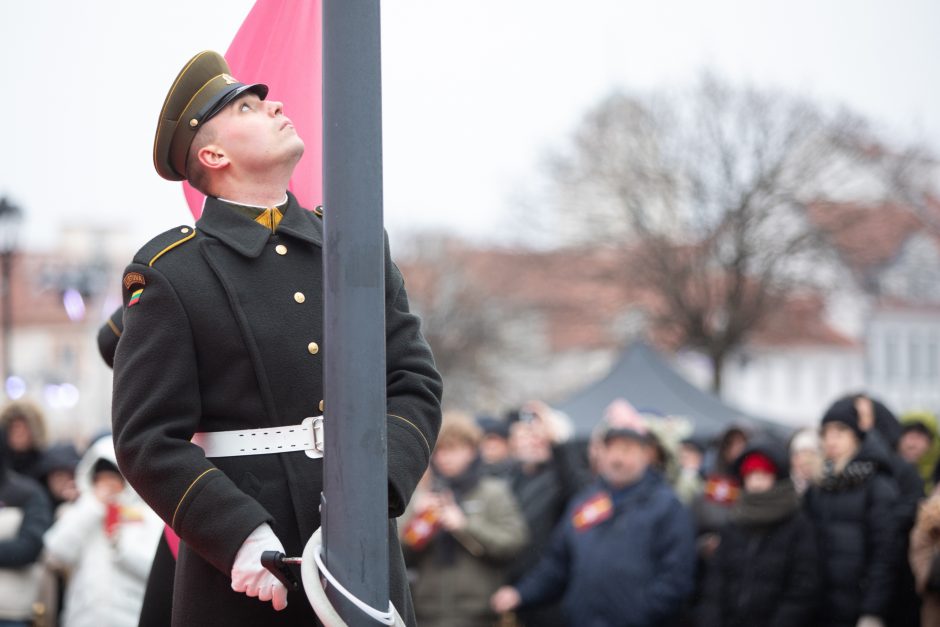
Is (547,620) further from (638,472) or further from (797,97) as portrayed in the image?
(797,97)

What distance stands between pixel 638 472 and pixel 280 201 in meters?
5.06

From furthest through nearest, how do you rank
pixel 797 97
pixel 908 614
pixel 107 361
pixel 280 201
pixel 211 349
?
pixel 797 97 → pixel 908 614 → pixel 107 361 → pixel 280 201 → pixel 211 349

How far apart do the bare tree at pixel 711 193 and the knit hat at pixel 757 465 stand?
3060 centimetres

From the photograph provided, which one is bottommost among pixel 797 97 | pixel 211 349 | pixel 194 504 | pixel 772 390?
pixel 772 390

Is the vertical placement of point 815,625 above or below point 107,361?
below

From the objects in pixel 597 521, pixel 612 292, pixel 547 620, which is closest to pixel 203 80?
pixel 597 521

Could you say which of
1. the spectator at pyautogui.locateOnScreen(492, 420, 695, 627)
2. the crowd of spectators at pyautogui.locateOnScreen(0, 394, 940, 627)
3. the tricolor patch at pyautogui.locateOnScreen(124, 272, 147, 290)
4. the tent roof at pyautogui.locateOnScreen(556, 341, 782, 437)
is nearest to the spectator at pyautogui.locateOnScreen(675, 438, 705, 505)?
the spectator at pyautogui.locateOnScreen(492, 420, 695, 627)

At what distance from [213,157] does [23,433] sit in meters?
6.69

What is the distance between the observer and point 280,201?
3.38m

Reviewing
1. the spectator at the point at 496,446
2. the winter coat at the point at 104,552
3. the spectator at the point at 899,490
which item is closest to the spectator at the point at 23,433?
the winter coat at the point at 104,552

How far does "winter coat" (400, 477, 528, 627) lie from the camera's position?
830 cm

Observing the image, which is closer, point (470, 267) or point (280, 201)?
point (280, 201)

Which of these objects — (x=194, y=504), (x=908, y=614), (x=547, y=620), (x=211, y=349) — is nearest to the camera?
(x=194, y=504)

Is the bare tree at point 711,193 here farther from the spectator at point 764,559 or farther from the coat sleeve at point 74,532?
the coat sleeve at point 74,532
